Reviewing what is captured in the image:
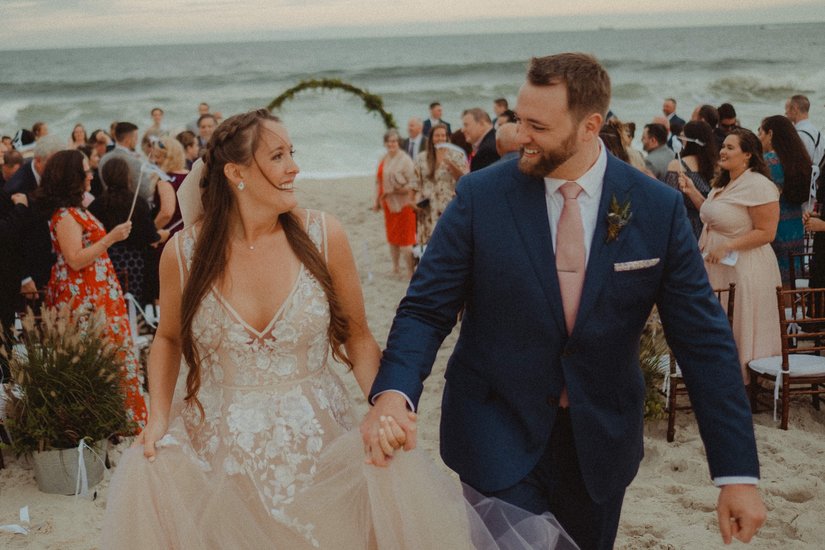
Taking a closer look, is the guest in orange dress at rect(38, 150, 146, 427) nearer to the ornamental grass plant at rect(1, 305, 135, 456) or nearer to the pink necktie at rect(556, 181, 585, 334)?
the ornamental grass plant at rect(1, 305, 135, 456)

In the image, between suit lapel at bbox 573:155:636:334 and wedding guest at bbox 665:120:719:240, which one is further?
wedding guest at bbox 665:120:719:240

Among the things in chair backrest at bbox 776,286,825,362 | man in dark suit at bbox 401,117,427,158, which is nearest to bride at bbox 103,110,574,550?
chair backrest at bbox 776,286,825,362

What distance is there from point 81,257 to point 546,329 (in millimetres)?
4111

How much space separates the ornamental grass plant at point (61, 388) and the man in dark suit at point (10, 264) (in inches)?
37.0

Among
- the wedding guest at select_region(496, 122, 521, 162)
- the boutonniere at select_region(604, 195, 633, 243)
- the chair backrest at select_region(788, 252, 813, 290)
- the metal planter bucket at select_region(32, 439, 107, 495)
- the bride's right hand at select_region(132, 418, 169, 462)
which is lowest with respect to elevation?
the metal planter bucket at select_region(32, 439, 107, 495)

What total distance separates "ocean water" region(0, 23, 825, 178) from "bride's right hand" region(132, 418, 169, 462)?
60.7 ft

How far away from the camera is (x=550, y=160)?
99.3 inches

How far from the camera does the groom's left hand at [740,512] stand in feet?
7.91

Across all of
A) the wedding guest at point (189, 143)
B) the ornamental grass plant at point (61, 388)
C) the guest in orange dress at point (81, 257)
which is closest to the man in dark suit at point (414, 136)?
the wedding guest at point (189, 143)

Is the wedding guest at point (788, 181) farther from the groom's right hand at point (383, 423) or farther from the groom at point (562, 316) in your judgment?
the groom's right hand at point (383, 423)

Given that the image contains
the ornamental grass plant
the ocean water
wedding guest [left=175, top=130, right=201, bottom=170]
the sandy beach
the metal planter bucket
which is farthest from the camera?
the ocean water

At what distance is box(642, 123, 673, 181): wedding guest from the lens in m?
9.62

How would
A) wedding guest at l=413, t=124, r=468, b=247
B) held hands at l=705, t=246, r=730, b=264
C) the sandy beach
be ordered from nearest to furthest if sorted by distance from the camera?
the sandy beach, held hands at l=705, t=246, r=730, b=264, wedding guest at l=413, t=124, r=468, b=247

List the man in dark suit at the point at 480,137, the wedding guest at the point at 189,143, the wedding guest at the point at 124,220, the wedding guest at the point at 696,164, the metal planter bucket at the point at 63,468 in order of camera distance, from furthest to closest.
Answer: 1. the wedding guest at the point at 189,143
2. the man in dark suit at the point at 480,137
3. the wedding guest at the point at 696,164
4. the wedding guest at the point at 124,220
5. the metal planter bucket at the point at 63,468
